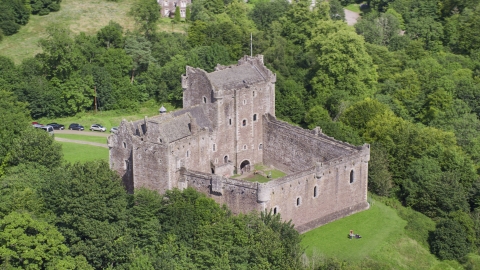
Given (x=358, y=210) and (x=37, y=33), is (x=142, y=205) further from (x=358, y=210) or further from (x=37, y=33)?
(x=37, y=33)

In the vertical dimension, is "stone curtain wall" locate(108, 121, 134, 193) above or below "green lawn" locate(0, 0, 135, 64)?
below

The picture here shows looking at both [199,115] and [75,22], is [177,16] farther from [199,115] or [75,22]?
[199,115]

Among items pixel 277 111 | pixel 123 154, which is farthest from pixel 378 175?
pixel 123 154

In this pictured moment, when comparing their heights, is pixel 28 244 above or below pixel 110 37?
below

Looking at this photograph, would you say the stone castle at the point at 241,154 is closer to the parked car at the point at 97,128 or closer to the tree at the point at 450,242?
the tree at the point at 450,242

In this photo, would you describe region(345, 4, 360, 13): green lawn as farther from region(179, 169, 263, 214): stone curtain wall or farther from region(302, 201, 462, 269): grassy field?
region(179, 169, 263, 214): stone curtain wall

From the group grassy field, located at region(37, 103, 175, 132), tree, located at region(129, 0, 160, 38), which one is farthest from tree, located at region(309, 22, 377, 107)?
tree, located at region(129, 0, 160, 38)

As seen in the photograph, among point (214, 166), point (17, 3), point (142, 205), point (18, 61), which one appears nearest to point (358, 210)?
point (214, 166)

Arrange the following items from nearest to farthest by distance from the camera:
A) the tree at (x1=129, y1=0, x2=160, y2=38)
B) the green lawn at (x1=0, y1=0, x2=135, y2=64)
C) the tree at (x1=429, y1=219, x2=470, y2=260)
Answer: the tree at (x1=429, y1=219, x2=470, y2=260)
the green lawn at (x1=0, y1=0, x2=135, y2=64)
the tree at (x1=129, y1=0, x2=160, y2=38)
